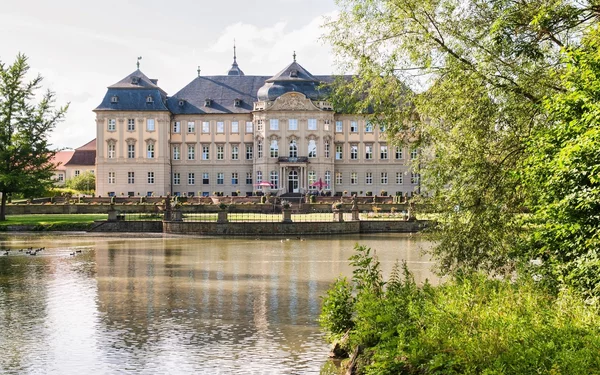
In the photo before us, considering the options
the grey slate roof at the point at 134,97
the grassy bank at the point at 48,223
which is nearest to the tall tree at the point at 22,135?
the grassy bank at the point at 48,223

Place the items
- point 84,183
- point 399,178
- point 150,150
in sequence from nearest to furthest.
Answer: point 150,150 → point 399,178 → point 84,183

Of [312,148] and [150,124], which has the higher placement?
[150,124]

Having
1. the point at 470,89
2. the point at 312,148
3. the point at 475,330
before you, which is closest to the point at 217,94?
the point at 312,148

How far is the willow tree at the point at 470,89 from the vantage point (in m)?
16.9

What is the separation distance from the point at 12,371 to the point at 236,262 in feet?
62.4

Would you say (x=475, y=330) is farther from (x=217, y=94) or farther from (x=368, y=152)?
(x=217, y=94)

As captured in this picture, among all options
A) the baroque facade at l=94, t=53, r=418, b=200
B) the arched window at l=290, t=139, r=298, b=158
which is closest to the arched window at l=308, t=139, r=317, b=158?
the baroque facade at l=94, t=53, r=418, b=200

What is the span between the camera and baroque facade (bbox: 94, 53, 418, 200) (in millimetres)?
83125

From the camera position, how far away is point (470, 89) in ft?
57.3

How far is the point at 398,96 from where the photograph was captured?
62.4ft

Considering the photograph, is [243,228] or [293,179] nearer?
[243,228]

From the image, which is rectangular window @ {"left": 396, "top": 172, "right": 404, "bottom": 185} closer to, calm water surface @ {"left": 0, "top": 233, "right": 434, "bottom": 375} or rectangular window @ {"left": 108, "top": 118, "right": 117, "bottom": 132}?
rectangular window @ {"left": 108, "top": 118, "right": 117, "bottom": 132}

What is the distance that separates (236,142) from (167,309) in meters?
66.6

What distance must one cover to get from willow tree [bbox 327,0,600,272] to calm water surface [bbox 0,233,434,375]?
66.2 inches
